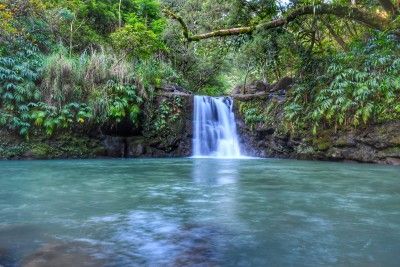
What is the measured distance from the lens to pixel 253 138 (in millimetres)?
14500

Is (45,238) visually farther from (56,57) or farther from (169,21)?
(169,21)

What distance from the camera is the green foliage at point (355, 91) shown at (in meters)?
11.0

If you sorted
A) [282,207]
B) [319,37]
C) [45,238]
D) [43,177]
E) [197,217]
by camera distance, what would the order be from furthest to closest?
[319,37], [43,177], [282,207], [197,217], [45,238]

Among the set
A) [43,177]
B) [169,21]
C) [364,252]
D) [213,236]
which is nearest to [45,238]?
[213,236]

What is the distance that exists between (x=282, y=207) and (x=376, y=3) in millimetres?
9979

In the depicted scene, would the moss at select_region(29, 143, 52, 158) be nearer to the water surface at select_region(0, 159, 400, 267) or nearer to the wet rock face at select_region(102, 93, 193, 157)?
the wet rock face at select_region(102, 93, 193, 157)

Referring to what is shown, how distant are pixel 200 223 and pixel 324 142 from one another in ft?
30.7

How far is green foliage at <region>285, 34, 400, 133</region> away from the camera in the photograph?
434 inches

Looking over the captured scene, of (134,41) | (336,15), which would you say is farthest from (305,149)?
(134,41)

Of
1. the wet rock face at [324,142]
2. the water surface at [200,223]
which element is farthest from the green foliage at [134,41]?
the water surface at [200,223]

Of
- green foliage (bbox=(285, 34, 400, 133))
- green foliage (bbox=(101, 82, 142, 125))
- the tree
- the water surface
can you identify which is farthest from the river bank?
the water surface

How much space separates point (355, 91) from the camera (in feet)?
37.2

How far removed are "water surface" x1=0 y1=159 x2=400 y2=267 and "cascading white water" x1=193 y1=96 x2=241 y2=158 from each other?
24.6 feet

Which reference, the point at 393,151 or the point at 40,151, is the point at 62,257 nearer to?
the point at 393,151
